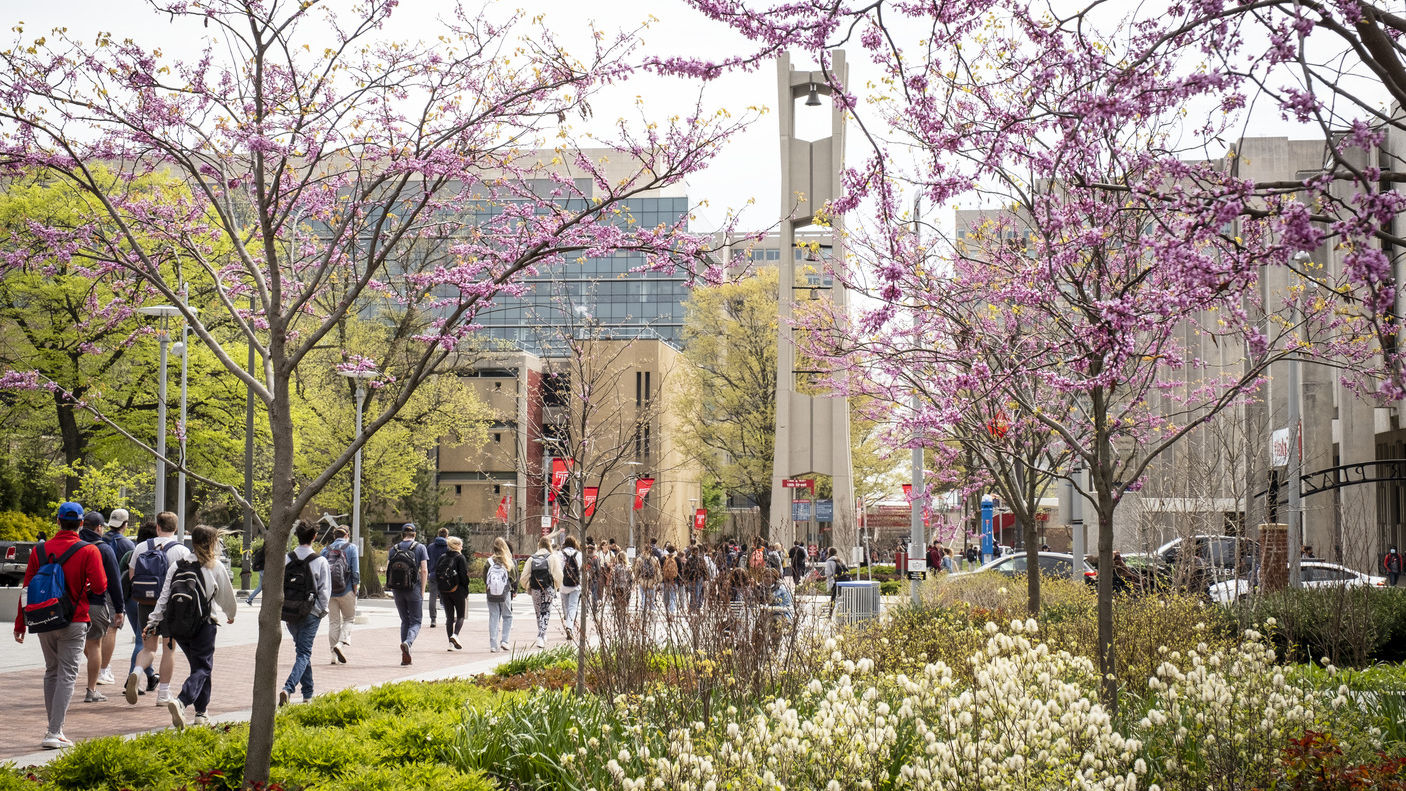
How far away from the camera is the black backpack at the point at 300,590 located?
39.1 ft

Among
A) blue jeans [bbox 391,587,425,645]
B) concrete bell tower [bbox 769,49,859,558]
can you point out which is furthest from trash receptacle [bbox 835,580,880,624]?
concrete bell tower [bbox 769,49,859,558]

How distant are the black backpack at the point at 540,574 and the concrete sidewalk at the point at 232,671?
1155 millimetres

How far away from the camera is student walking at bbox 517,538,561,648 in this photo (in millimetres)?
18391

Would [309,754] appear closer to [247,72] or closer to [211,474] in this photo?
[247,72]

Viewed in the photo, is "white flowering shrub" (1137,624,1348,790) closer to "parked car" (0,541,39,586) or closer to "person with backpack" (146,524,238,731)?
"person with backpack" (146,524,238,731)

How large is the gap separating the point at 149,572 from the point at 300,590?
66.6 inches

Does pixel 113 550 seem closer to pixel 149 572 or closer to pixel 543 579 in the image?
pixel 149 572

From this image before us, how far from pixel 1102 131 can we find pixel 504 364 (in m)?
64.7

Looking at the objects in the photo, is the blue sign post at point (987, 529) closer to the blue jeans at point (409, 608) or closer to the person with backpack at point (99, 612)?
the blue jeans at point (409, 608)

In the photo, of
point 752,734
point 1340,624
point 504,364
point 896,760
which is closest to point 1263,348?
point 896,760

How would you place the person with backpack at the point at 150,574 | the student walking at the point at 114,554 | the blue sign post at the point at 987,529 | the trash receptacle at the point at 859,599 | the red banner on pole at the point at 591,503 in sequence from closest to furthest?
the person with backpack at the point at 150,574, the student walking at the point at 114,554, the red banner on pole at the point at 591,503, the trash receptacle at the point at 859,599, the blue sign post at the point at 987,529

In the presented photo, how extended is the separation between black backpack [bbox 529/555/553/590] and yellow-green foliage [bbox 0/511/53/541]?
61.4 ft

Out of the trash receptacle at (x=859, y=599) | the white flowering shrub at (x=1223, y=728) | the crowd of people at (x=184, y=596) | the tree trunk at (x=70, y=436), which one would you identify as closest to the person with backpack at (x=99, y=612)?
the crowd of people at (x=184, y=596)

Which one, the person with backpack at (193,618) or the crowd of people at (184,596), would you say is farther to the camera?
the person with backpack at (193,618)
